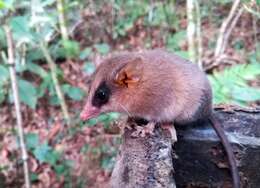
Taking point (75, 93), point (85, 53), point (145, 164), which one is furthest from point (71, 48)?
point (145, 164)

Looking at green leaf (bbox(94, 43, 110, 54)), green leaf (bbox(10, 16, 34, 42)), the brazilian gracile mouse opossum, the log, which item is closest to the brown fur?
the brazilian gracile mouse opossum

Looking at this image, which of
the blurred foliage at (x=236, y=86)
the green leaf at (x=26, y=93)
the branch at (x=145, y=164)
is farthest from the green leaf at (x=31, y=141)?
the branch at (x=145, y=164)

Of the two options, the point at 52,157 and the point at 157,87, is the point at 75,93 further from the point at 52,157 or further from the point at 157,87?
the point at 157,87

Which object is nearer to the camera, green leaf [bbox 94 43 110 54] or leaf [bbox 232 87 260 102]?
leaf [bbox 232 87 260 102]

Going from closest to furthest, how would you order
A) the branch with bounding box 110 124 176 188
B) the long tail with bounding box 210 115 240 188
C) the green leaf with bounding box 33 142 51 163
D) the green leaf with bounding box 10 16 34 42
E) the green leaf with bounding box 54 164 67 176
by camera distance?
1. the branch with bounding box 110 124 176 188
2. the long tail with bounding box 210 115 240 188
3. the green leaf with bounding box 10 16 34 42
4. the green leaf with bounding box 33 142 51 163
5. the green leaf with bounding box 54 164 67 176

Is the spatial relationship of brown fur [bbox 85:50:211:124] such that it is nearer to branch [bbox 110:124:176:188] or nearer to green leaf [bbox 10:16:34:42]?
branch [bbox 110:124:176:188]

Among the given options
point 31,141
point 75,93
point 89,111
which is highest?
point 89,111

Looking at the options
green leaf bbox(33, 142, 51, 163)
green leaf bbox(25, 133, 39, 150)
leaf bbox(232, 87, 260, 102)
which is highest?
leaf bbox(232, 87, 260, 102)

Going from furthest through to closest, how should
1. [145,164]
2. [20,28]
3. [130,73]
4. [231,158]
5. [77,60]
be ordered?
[77,60]
[20,28]
[130,73]
[231,158]
[145,164]
